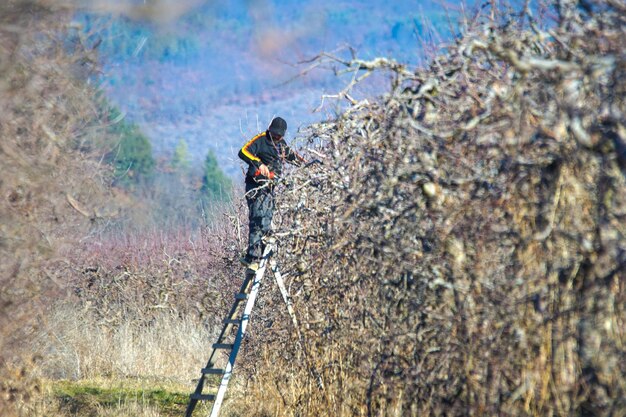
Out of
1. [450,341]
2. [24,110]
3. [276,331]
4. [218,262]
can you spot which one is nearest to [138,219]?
[218,262]

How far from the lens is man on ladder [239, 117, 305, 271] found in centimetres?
1166

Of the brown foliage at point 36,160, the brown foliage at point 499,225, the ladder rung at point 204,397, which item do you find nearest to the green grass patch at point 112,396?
the ladder rung at point 204,397

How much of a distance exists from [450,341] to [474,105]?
4.32ft

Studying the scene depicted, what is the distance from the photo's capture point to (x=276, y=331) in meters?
11.2

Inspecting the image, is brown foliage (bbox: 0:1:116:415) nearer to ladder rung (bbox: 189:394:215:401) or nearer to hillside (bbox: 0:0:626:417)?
hillside (bbox: 0:0:626:417)

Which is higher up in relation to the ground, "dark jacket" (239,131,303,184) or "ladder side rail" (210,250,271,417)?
"dark jacket" (239,131,303,184)

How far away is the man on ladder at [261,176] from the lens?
38.3 feet

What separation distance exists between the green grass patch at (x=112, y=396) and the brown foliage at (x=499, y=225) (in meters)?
6.38

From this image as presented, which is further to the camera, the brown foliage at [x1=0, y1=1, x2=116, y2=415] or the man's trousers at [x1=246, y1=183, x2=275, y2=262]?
the man's trousers at [x1=246, y1=183, x2=275, y2=262]

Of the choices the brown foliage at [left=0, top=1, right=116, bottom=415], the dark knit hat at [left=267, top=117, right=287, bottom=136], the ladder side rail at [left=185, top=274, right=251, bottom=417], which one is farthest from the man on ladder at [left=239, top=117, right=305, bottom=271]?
the brown foliage at [left=0, top=1, right=116, bottom=415]

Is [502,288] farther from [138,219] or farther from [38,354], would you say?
[138,219]

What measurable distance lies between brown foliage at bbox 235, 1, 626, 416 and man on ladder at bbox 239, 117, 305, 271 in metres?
3.86

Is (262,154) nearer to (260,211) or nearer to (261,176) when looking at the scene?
(261,176)

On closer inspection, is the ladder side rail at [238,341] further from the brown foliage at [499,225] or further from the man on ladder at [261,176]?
the brown foliage at [499,225]
